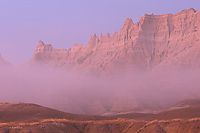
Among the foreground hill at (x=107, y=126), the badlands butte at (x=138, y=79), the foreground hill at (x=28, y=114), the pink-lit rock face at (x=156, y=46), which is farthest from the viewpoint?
the pink-lit rock face at (x=156, y=46)

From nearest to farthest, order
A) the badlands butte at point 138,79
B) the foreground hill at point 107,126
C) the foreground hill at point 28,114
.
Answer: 1. the foreground hill at point 107,126
2. the foreground hill at point 28,114
3. the badlands butte at point 138,79

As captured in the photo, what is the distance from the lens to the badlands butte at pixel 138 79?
472ft

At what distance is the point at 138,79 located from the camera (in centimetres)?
17388

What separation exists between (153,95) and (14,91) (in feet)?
271

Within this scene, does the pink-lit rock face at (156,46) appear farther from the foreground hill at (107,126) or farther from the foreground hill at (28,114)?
the foreground hill at (107,126)

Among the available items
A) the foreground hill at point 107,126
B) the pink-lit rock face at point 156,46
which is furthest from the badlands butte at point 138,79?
the foreground hill at point 107,126

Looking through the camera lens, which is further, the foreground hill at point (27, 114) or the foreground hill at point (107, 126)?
the foreground hill at point (27, 114)

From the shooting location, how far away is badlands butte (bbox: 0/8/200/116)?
472ft

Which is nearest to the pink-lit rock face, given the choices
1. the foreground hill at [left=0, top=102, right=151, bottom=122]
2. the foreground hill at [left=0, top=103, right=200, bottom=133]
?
the foreground hill at [left=0, top=102, right=151, bottom=122]

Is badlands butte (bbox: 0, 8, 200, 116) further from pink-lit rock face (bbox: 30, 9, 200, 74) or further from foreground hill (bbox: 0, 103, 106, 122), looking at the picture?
foreground hill (bbox: 0, 103, 106, 122)

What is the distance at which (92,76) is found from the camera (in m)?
191

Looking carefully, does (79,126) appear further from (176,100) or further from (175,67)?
(175,67)

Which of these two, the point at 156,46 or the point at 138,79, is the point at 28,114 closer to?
the point at 138,79

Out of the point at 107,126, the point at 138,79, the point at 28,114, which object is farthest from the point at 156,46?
the point at 107,126
